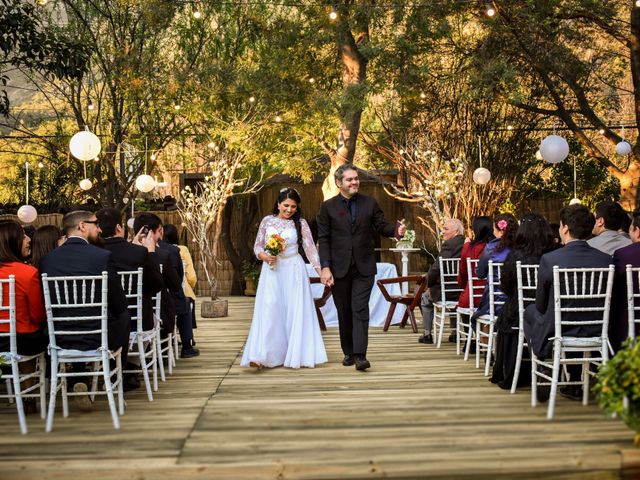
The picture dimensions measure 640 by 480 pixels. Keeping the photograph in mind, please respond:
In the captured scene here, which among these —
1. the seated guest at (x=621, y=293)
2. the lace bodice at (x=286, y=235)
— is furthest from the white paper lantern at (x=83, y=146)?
the seated guest at (x=621, y=293)

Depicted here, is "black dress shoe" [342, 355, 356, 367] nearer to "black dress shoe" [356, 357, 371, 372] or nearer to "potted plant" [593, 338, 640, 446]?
"black dress shoe" [356, 357, 371, 372]

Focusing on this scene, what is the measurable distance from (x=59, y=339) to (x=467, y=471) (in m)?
2.78

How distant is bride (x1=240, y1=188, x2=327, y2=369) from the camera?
25.4ft

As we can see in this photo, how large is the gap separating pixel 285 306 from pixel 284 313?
61 millimetres

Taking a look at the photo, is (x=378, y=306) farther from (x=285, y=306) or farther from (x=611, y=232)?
(x=611, y=232)

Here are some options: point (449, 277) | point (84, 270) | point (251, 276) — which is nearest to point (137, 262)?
point (84, 270)

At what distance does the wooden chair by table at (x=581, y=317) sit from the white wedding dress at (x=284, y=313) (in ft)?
7.77

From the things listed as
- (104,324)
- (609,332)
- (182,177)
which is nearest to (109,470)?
(104,324)

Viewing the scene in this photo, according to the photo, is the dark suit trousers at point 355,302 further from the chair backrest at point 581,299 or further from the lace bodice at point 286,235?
the chair backrest at point 581,299

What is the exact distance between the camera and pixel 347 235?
7504 millimetres

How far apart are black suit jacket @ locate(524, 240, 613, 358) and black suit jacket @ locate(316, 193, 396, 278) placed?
1.81m

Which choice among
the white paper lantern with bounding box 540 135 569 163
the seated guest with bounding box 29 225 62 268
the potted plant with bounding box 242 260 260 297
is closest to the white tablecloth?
the white paper lantern with bounding box 540 135 569 163

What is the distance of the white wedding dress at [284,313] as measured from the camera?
7746mm

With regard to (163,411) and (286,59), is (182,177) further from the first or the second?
(163,411)
